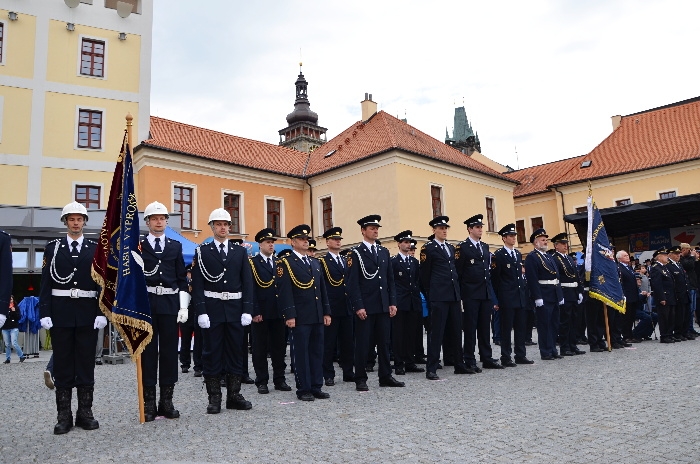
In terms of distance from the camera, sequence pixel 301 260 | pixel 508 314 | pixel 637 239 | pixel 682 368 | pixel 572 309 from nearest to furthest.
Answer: pixel 301 260 < pixel 682 368 < pixel 508 314 < pixel 572 309 < pixel 637 239

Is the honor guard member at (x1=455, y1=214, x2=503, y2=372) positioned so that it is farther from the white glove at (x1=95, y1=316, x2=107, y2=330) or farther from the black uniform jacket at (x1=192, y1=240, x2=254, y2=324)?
the white glove at (x1=95, y1=316, x2=107, y2=330)

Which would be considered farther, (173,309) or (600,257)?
(600,257)

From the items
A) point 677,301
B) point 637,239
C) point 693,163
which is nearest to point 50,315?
point 677,301

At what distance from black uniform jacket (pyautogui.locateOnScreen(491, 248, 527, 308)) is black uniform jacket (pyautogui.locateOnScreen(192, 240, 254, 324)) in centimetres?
458

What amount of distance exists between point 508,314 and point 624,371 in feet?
6.43

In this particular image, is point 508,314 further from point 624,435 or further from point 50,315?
point 50,315

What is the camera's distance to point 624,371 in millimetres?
7832

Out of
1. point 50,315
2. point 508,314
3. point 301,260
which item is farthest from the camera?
point 508,314

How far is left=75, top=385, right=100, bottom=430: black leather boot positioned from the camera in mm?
5492

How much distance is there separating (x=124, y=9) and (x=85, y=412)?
76.1ft

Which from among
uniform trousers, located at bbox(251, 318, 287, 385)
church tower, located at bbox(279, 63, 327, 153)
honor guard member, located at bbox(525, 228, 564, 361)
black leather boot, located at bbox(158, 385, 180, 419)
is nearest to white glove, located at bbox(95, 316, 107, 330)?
black leather boot, located at bbox(158, 385, 180, 419)

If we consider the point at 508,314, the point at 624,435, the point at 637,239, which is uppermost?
the point at 637,239

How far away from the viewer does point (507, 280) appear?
9.44m

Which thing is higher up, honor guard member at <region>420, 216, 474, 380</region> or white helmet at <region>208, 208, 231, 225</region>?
white helmet at <region>208, 208, 231, 225</region>
